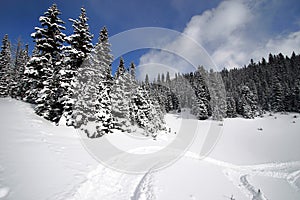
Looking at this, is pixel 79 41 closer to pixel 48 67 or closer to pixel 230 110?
pixel 48 67

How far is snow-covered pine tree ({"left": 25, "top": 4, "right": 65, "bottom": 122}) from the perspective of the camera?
47.7ft

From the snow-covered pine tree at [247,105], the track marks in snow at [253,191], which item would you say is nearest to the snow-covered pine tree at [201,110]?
the snow-covered pine tree at [247,105]

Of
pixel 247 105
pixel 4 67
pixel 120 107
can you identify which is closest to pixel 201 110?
pixel 247 105

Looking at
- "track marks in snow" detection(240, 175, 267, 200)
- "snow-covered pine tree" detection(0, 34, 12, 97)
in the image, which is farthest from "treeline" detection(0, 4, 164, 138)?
"snow-covered pine tree" detection(0, 34, 12, 97)

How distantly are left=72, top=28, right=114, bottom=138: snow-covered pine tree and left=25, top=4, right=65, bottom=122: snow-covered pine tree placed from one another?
2035 mm

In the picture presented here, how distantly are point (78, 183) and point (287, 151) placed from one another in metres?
28.7

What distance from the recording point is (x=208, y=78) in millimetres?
64688

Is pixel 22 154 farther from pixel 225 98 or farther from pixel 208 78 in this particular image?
pixel 208 78

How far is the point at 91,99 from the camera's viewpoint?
1536cm

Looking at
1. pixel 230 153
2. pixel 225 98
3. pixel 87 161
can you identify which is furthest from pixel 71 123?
pixel 225 98

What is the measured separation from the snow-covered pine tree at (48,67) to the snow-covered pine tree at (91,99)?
2.04m

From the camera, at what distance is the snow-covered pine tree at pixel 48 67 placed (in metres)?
14.5

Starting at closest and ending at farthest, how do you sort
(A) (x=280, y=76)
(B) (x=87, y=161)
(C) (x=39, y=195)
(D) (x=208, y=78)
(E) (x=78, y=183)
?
(C) (x=39, y=195)
(E) (x=78, y=183)
(B) (x=87, y=161)
(D) (x=208, y=78)
(A) (x=280, y=76)

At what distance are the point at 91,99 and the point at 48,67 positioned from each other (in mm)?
5121
